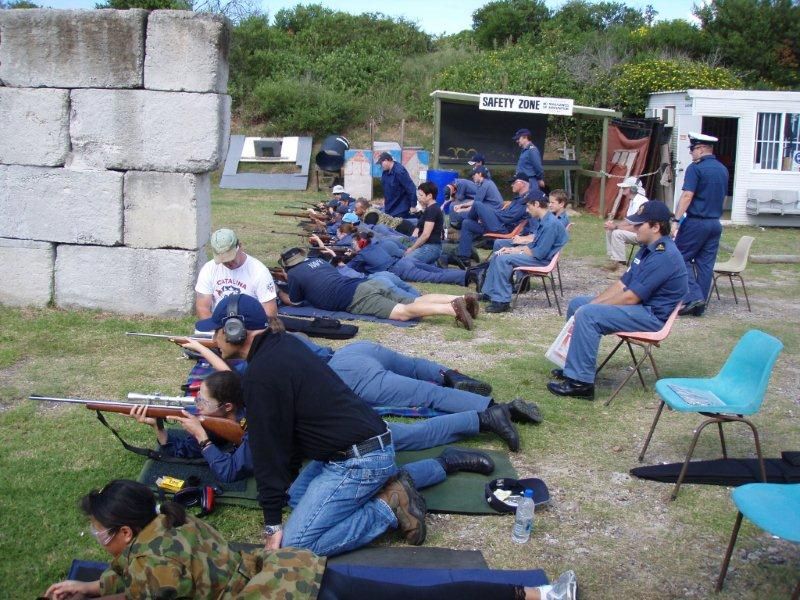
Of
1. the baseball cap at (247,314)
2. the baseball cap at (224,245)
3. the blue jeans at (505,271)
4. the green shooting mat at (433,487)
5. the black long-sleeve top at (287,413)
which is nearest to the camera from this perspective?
the black long-sleeve top at (287,413)

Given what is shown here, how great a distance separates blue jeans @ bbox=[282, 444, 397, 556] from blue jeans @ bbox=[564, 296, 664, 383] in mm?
2786

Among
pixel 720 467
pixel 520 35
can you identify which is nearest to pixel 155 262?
pixel 720 467

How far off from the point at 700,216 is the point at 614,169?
35.1 ft

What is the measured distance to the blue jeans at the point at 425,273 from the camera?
1140 centimetres

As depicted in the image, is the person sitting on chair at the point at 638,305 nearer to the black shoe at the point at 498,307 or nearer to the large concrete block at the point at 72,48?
the black shoe at the point at 498,307

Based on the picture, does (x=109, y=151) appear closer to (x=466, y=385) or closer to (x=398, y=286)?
(x=398, y=286)

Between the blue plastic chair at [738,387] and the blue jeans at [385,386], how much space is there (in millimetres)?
1390

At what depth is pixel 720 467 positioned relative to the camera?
5.37 m

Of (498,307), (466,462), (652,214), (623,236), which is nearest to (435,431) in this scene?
(466,462)

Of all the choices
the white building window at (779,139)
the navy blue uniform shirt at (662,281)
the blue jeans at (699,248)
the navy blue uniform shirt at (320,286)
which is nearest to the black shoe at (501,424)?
the navy blue uniform shirt at (662,281)

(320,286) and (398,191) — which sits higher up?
(398,191)

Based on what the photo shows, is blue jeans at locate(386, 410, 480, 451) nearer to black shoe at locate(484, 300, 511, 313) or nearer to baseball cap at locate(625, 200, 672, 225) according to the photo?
baseball cap at locate(625, 200, 672, 225)

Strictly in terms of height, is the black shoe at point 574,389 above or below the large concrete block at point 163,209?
below

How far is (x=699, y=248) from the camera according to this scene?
9633mm
